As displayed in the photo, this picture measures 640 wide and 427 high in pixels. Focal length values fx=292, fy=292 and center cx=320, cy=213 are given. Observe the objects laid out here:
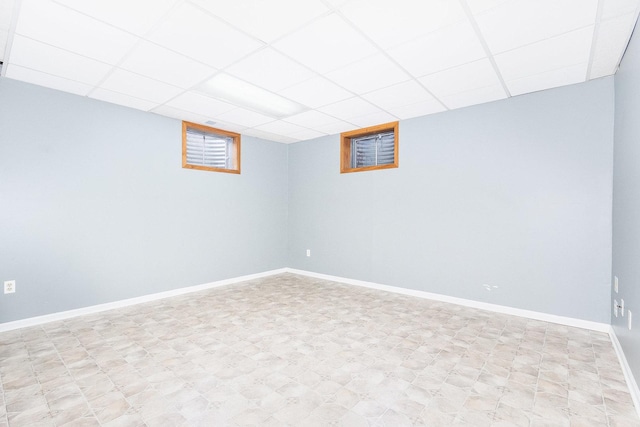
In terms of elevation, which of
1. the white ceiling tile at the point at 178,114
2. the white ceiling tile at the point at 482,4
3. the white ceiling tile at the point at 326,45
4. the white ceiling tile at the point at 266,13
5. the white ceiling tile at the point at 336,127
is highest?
the white ceiling tile at the point at 482,4

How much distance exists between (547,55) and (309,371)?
346cm

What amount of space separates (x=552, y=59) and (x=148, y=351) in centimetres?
459

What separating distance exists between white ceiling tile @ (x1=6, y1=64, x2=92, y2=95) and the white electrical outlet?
2183 millimetres

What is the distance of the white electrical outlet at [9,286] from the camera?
312 cm

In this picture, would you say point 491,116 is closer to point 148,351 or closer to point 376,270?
point 376,270

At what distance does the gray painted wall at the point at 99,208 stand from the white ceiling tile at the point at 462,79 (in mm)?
3449

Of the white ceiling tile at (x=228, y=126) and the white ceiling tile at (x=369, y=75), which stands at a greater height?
the white ceiling tile at (x=369, y=75)

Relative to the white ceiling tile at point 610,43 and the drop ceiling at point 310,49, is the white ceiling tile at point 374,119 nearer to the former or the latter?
the drop ceiling at point 310,49

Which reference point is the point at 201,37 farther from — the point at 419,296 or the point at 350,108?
the point at 419,296

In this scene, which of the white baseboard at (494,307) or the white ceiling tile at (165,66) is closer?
the white ceiling tile at (165,66)

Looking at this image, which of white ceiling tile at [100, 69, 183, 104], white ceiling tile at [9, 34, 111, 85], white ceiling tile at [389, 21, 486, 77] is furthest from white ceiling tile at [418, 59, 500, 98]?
white ceiling tile at [9, 34, 111, 85]

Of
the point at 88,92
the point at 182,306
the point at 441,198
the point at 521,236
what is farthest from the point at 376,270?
the point at 88,92

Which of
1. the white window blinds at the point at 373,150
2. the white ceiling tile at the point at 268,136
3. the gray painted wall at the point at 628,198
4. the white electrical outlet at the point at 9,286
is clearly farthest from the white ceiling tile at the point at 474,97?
the white electrical outlet at the point at 9,286

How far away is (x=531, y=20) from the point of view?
7.14 feet
